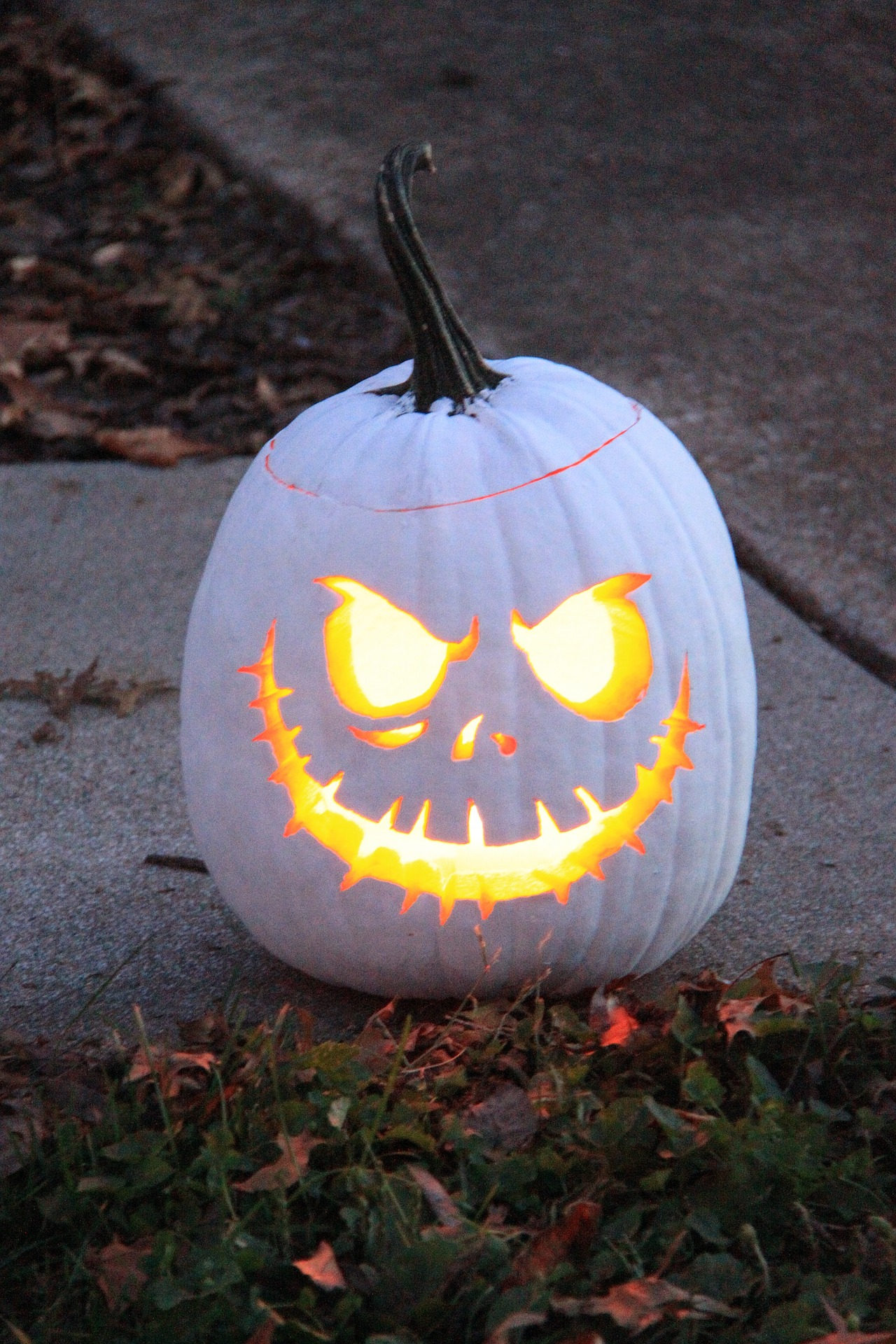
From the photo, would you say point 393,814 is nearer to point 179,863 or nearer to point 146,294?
point 179,863

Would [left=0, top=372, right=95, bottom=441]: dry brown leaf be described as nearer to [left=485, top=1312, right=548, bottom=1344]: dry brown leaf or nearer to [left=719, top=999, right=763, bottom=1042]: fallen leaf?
[left=719, top=999, right=763, bottom=1042]: fallen leaf

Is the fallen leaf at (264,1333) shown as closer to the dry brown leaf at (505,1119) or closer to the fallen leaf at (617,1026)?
the dry brown leaf at (505,1119)

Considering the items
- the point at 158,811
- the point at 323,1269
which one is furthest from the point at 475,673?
the point at 158,811

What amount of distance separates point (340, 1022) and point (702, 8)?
241 inches

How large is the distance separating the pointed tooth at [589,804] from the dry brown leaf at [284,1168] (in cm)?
58

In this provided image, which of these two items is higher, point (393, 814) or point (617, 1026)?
point (393, 814)

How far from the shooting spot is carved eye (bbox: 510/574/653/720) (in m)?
2.15

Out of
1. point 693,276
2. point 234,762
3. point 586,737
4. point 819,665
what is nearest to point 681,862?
point 586,737

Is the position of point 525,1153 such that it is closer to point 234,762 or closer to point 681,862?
point 681,862

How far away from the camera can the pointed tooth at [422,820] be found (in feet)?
7.02

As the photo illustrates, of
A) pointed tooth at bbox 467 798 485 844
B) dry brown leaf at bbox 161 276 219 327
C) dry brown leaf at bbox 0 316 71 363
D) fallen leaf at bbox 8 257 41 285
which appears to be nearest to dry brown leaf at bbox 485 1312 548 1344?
pointed tooth at bbox 467 798 485 844

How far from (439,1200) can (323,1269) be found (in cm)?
18

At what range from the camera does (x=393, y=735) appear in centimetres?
213

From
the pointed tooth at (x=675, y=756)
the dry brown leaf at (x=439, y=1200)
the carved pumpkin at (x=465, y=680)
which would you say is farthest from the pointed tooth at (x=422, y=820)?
the dry brown leaf at (x=439, y=1200)
